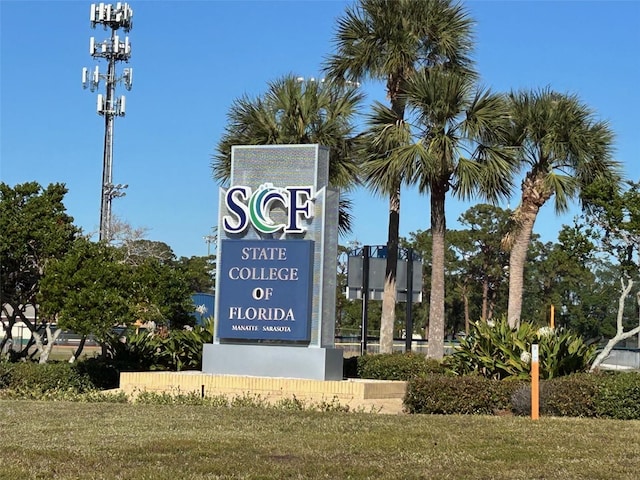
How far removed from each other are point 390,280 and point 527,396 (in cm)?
1157

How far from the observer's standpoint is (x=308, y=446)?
10484 mm

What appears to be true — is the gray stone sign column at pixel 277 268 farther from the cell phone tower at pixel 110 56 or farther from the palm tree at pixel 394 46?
the cell phone tower at pixel 110 56

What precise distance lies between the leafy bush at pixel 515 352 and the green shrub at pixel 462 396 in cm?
216

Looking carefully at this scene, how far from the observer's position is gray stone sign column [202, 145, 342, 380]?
66.1 feet

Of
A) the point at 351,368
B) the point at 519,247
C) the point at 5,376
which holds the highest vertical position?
the point at 519,247

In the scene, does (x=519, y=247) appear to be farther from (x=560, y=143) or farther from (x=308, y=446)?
(x=308, y=446)

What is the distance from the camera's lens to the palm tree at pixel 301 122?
2541 centimetres

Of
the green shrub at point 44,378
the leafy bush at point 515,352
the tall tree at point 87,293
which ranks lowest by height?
the green shrub at point 44,378

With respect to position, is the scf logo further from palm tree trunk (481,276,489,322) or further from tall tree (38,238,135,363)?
palm tree trunk (481,276,489,322)

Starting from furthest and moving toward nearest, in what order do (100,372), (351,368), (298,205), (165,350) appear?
(165,350), (351,368), (100,372), (298,205)

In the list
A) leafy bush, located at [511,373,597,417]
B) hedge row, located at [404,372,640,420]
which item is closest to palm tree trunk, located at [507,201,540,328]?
hedge row, located at [404,372,640,420]

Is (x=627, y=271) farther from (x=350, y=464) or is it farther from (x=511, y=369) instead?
(x=350, y=464)

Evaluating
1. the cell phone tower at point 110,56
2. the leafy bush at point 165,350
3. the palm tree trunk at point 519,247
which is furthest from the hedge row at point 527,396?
the cell phone tower at point 110,56

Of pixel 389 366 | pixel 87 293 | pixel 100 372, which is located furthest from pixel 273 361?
pixel 100 372
